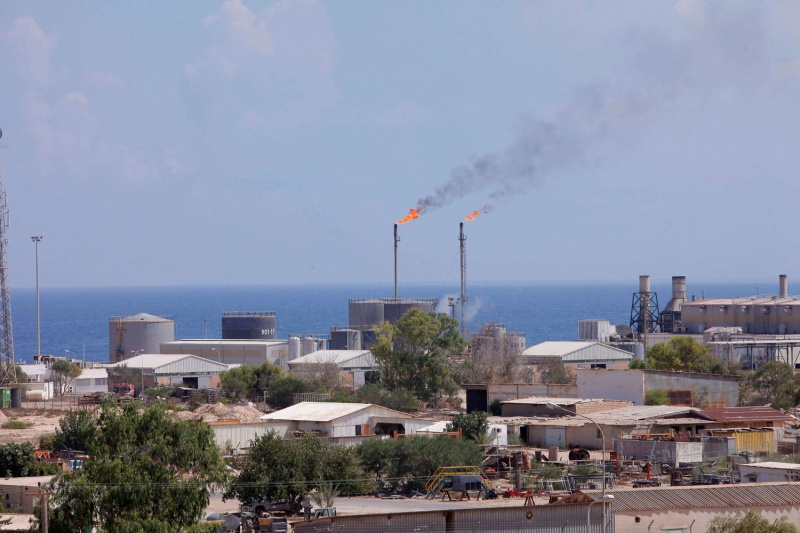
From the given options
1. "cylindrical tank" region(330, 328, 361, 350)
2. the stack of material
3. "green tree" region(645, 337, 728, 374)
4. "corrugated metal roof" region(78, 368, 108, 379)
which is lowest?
the stack of material

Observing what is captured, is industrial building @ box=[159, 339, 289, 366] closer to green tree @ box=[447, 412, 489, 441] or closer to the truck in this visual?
the truck

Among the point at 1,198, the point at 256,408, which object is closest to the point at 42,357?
the point at 1,198

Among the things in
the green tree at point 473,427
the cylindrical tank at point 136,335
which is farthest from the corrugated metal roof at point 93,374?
the green tree at point 473,427

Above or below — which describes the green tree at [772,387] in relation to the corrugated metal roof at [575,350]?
below

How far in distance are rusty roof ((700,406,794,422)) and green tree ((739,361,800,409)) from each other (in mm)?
7262

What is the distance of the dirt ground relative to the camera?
4331 cm

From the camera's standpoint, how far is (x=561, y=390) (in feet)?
176

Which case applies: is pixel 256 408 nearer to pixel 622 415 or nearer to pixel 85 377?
pixel 85 377

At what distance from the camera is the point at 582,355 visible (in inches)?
2840

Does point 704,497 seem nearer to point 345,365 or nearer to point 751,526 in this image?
point 751,526

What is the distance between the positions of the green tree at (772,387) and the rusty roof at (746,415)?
23.8 feet

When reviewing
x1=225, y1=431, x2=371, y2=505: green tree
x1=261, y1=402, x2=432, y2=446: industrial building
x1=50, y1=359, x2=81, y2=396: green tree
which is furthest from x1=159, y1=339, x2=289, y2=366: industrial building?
x1=225, y1=431, x2=371, y2=505: green tree

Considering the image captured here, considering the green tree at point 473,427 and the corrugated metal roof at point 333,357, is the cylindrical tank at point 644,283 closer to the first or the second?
the corrugated metal roof at point 333,357

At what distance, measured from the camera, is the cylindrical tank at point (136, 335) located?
86000mm
